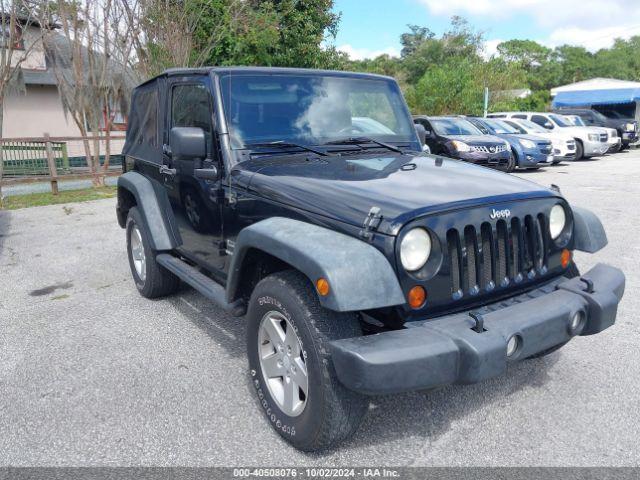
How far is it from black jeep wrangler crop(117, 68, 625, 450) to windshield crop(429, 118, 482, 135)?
11.5 m

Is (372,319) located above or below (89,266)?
above

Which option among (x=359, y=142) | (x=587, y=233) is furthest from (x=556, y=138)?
(x=587, y=233)

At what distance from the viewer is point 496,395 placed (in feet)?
10.8

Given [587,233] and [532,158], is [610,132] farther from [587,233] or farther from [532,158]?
[587,233]

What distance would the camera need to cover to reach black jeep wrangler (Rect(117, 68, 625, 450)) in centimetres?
237

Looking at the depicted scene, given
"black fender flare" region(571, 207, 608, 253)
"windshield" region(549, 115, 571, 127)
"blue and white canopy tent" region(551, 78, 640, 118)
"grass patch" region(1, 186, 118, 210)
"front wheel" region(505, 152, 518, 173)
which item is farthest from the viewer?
"blue and white canopy tent" region(551, 78, 640, 118)

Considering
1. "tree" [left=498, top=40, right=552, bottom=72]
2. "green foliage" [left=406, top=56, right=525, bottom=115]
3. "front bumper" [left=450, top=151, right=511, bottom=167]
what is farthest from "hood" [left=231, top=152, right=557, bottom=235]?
"tree" [left=498, top=40, right=552, bottom=72]

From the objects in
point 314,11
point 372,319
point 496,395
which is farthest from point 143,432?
point 314,11

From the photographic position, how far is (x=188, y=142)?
11.1 ft

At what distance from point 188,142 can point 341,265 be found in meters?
1.52

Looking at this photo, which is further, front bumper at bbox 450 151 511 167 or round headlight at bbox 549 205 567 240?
front bumper at bbox 450 151 511 167

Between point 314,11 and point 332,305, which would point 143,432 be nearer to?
point 332,305

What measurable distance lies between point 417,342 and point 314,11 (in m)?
16.3

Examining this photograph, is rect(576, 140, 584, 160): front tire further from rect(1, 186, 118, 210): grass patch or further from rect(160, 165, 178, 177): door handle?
rect(160, 165, 178, 177): door handle
